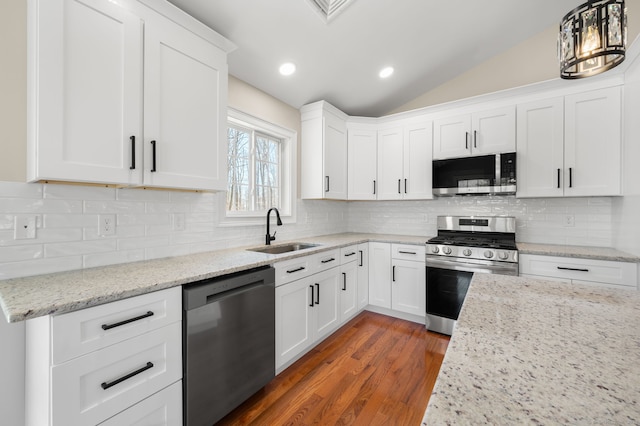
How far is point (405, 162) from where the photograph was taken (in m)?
3.45

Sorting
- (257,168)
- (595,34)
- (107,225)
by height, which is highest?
(595,34)

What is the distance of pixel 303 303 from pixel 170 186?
134 centimetres

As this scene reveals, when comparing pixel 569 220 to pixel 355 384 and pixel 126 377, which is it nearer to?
pixel 355 384

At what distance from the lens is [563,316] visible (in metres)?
0.87

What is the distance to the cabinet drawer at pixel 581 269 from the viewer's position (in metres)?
2.14

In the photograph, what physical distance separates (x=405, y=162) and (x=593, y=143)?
170 centimetres

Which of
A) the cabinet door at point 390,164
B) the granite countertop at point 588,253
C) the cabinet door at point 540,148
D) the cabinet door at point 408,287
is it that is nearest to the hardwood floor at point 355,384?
the cabinet door at point 408,287

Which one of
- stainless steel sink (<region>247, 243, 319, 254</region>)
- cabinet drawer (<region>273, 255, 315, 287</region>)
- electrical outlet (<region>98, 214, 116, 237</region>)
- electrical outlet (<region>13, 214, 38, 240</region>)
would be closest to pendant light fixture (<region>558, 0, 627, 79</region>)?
cabinet drawer (<region>273, 255, 315, 287</region>)

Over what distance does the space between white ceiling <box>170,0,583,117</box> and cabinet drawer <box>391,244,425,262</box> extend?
1930mm

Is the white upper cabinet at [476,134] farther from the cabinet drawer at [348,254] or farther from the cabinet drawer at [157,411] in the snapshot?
the cabinet drawer at [157,411]

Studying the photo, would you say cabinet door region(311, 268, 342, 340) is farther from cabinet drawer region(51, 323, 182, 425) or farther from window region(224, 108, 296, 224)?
cabinet drawer region(51, 323, 182, 425)

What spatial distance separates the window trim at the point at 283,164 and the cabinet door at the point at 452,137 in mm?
1644

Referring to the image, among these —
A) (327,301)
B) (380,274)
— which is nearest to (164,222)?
(327,301)

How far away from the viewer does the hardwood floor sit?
5.74 ft
